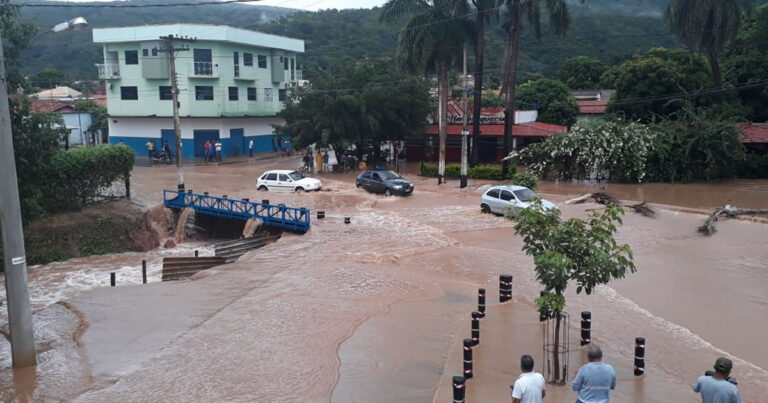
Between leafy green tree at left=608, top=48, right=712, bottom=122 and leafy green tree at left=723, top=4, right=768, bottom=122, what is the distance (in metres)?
1.85

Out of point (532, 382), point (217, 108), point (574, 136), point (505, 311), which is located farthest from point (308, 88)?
point (532, 382)

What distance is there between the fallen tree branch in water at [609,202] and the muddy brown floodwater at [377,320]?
1242 mm

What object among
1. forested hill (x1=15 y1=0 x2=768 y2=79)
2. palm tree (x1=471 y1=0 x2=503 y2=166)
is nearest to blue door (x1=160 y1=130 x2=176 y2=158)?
forested hill (x1=15 y1=0 x2=768 y2=79)

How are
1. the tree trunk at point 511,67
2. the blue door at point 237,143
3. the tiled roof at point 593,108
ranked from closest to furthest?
1. the tree trunk at point 511,67
2. the tiled roof at point 593,108
3. the blue door at point 237,143

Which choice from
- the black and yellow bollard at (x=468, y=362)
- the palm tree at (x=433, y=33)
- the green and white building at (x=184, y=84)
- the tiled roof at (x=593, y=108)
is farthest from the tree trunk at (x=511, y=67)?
the black and yellow bollard at (x=468, y=362)

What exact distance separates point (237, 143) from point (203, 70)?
7053 millimetres

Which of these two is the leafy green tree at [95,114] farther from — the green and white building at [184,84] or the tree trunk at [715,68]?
the tree trunk at [715,68]

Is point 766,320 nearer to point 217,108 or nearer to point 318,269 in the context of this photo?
point 318,269

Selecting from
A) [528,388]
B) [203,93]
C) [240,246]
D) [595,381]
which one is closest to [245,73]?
[203,93]

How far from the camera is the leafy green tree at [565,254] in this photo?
32.9 feet

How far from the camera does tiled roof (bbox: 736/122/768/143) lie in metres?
38.2

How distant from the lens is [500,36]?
86.9m

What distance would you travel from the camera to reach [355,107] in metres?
42.2

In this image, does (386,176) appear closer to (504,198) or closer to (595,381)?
(504,198)
